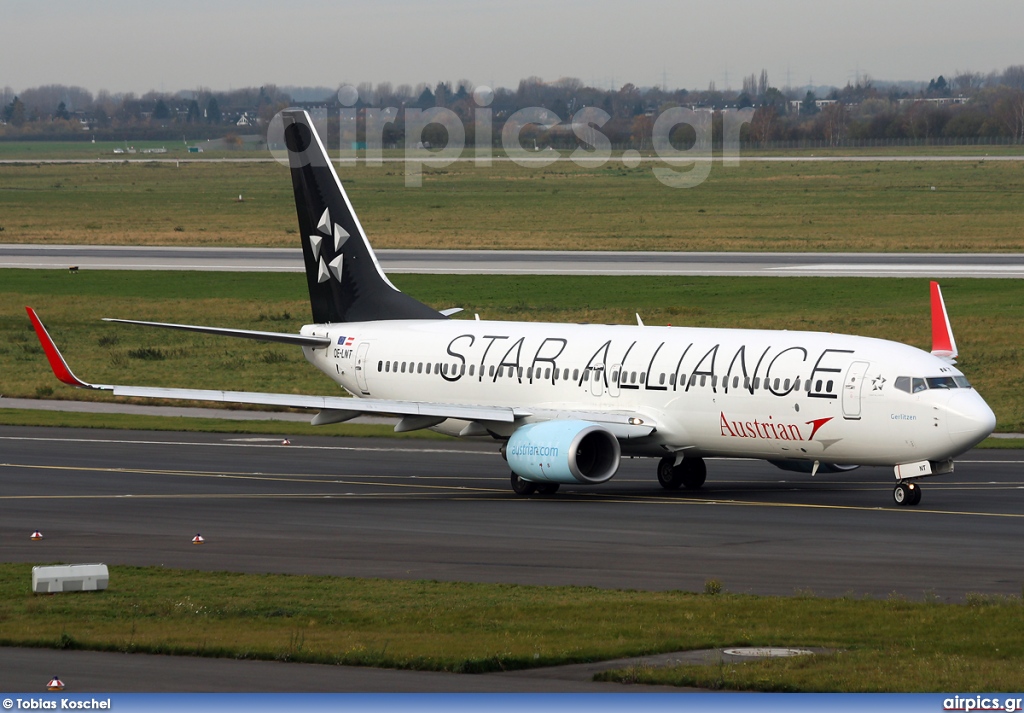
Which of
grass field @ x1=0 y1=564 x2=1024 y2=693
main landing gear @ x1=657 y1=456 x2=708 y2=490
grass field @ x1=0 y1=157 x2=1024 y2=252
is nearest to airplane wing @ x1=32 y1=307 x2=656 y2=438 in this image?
main landing gear @ x1=657 y1=456 x2=708 y2=490

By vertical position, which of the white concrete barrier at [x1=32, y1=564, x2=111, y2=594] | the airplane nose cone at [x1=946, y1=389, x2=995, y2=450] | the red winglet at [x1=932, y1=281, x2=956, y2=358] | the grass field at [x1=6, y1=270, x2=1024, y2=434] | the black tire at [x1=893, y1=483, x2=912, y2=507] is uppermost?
the red winglet at [x1=932, y1=281, x2=956, y2=358]

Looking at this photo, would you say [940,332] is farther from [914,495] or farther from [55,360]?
[55,360]

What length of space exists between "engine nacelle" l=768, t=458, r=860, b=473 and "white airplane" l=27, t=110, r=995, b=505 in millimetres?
64

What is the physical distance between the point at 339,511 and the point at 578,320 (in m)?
40.2

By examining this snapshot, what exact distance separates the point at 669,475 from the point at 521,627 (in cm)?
2086

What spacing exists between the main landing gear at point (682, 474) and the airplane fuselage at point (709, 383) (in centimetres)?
122

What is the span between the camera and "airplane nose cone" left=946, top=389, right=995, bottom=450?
127ft

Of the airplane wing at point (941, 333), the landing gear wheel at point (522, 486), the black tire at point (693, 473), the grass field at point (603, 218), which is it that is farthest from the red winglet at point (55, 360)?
the grass field at point (603, 218)

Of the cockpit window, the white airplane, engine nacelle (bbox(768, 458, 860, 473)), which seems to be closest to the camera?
the cockpit window

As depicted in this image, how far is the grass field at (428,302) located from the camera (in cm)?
6950

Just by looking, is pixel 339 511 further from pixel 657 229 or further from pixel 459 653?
pixel 657 229

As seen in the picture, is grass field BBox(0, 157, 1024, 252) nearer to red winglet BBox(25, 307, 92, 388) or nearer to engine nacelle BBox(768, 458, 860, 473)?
engine nacelle BBox(768, 458, 860, 473)

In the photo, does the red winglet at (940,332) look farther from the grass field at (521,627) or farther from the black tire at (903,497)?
the grass field at (521,627)

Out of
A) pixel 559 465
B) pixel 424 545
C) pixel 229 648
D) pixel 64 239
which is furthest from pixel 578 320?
pixel 64 239
